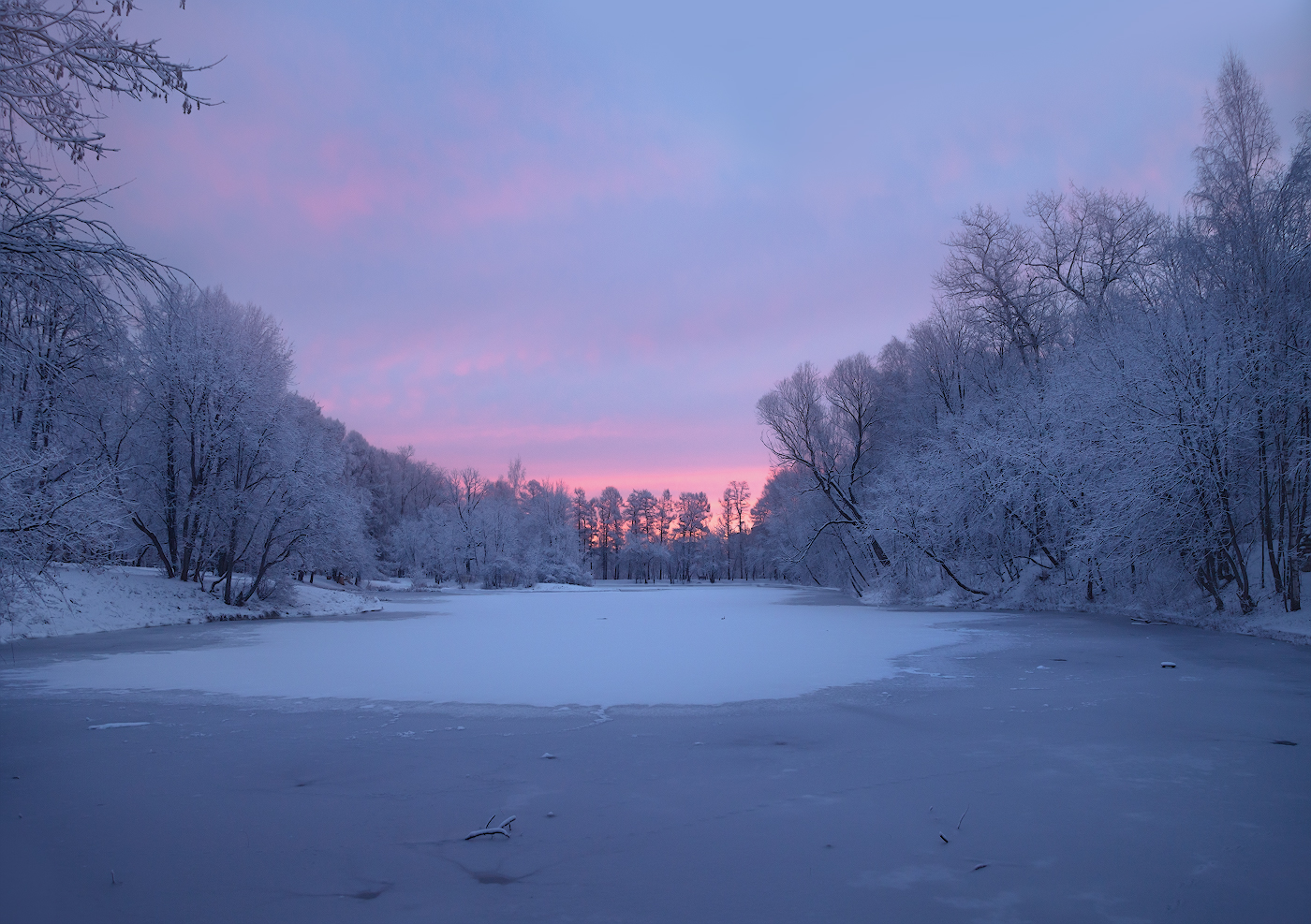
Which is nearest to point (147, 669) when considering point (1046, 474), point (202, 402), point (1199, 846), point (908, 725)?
point (908, 725)

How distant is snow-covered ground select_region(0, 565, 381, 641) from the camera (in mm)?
15961

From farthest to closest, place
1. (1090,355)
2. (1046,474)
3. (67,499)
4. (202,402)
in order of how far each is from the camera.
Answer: (202,402) < (1046,474) < (1090,355) < (67,499)

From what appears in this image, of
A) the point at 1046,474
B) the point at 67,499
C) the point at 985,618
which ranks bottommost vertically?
the point at 985,618

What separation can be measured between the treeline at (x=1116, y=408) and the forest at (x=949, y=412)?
0.07 m

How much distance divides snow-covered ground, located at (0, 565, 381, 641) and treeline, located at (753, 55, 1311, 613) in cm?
2035

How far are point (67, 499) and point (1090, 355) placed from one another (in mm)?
18945

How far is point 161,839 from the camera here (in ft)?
11.8

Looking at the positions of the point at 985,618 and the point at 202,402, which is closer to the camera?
the point at 985,618

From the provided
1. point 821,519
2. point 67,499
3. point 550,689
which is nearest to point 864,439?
point 821,519

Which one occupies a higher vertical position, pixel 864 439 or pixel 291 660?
pixel 864 439

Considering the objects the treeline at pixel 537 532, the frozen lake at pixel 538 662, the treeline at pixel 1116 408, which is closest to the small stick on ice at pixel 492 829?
the frozen lake at pixel 538 662

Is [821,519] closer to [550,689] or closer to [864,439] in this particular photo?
[864,439]

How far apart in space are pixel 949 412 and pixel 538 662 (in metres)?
21.9

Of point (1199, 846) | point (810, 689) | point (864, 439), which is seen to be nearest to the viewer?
point (1199, 846)
